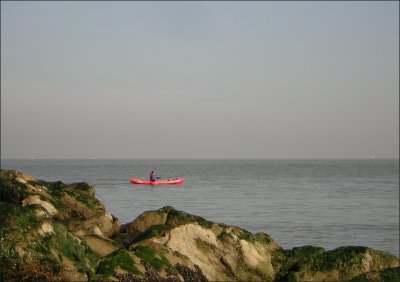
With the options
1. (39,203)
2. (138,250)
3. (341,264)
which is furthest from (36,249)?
(341,264)

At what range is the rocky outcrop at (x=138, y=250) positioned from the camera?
15555mm

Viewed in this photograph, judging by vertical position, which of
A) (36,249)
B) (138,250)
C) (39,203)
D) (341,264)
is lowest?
(341,264)

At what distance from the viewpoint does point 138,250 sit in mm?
18406

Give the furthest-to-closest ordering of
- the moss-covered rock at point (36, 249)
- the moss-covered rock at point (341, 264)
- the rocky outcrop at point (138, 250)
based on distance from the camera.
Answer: the moss-covered rock at point (341, 264) → the rocky outcrop at point (138, 250) → the moss-covered rock at point (36, 249)

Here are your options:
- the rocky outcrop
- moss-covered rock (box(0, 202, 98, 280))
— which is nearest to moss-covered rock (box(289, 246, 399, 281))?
the rocky outcrop

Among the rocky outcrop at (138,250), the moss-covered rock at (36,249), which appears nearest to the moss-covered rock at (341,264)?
the rocky outcrop at (138,250)

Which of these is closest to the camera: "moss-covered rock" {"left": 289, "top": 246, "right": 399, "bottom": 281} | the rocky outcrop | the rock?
the rocky outcrop

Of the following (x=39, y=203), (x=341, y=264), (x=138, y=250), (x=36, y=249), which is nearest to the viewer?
(x=36, y=249)

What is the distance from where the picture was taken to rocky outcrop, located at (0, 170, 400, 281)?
15.6 m

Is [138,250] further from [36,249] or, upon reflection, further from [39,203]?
[39,203]

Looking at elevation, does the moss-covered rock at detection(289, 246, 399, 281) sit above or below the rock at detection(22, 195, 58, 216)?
below

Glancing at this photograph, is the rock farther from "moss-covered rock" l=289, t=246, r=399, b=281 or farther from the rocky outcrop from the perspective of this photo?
"moss-covered rock" l=289, t=246, r=399, b=281

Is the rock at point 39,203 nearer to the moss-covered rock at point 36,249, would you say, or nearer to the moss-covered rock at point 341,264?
the moss-covered rock at point 36,249

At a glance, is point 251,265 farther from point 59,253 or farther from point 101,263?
point 59,253
